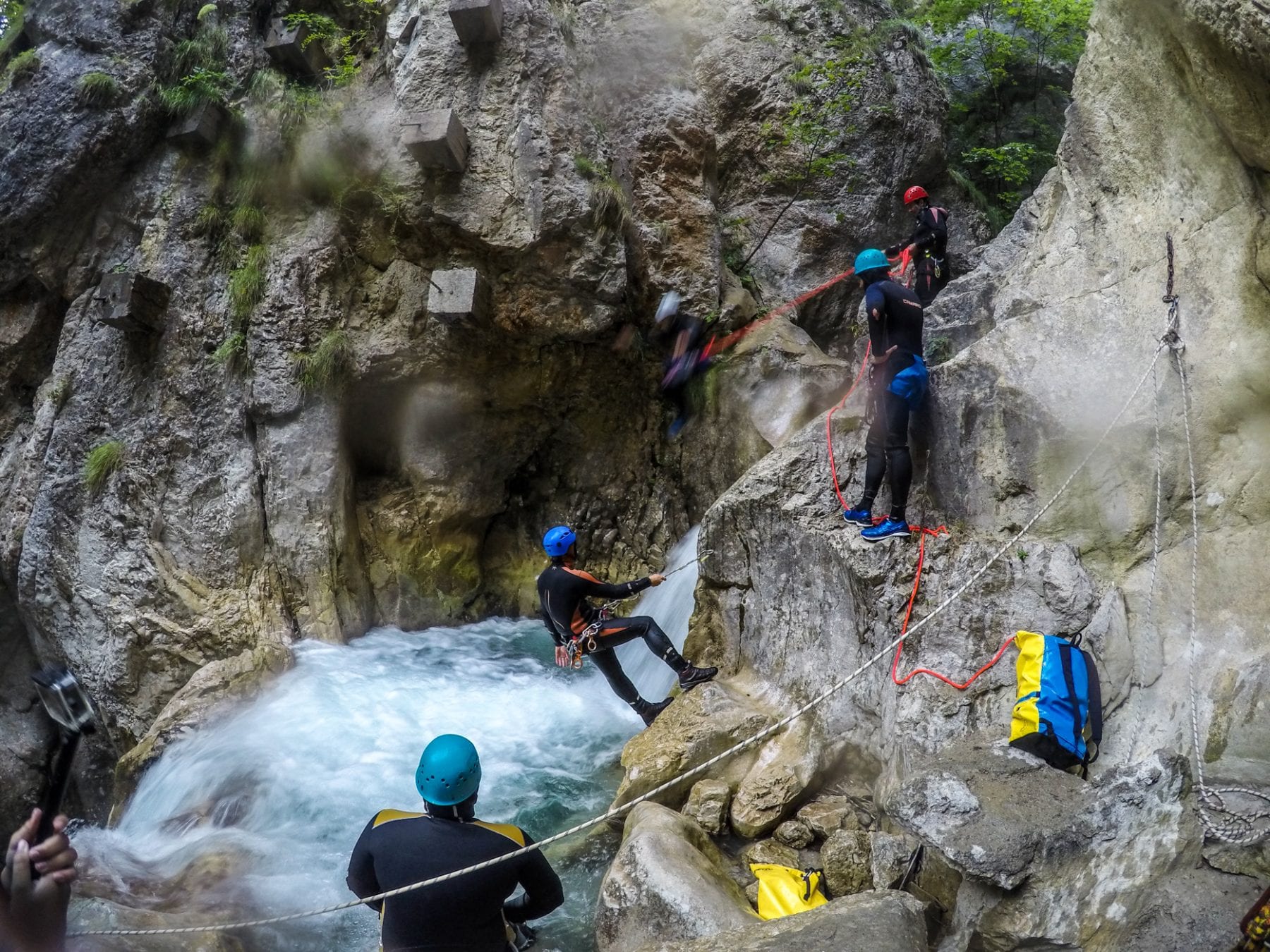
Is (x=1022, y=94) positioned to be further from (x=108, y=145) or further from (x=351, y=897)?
(x=351, y=897)

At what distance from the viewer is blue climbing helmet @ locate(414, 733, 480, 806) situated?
308 cm

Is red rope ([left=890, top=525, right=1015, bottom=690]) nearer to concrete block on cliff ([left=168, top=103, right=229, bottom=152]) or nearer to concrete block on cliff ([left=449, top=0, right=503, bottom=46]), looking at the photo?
concrete block on cliff ([left=449, top=0, right=503, bottom=46])

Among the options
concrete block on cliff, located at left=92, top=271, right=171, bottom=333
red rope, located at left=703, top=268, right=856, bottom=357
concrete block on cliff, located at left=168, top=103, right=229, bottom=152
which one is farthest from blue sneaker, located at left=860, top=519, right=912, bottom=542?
concrete block on cliff, located at left=168, top=103, right=229, bottom=152

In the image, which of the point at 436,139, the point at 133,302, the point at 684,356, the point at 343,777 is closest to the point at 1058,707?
the point at 343,777

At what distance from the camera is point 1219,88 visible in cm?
469

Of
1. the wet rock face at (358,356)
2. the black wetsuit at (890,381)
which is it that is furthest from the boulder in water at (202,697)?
the black wetsuit at (890,381)

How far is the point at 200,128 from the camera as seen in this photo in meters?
10.7

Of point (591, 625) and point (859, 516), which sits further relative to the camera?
point (591, 625)

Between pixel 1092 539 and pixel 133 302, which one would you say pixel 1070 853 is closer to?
pixel 1092 539

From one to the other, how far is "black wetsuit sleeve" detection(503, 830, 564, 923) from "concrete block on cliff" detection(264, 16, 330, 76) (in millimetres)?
11249

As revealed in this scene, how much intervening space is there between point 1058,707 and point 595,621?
375 cm

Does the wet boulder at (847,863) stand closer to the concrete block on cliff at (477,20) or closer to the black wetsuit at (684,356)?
the black wetsuit at (684,356)

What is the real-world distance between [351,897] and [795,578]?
3.88 m

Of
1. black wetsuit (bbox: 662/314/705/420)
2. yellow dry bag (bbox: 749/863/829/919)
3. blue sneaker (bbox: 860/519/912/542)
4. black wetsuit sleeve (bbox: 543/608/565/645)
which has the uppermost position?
black wetsuit (bbox: 662/314/705/420)
